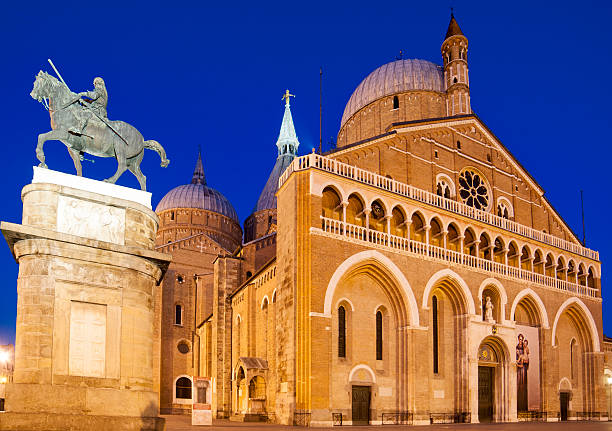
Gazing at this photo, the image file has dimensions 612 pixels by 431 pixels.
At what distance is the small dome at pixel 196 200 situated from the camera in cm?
6209

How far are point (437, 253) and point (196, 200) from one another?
117 ft

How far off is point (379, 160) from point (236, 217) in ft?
116

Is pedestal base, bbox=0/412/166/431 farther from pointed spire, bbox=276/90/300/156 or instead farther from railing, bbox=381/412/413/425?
pointed spire, bbox=276/90/300/156

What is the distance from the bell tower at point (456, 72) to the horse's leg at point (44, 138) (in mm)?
29755

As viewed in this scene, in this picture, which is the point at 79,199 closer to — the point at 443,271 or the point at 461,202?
the point at 443,271

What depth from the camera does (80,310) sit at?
541 inches

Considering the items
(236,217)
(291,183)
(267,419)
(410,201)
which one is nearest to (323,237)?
(291,183)

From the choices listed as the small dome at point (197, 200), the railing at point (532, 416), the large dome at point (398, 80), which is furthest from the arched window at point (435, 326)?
the small dome at point (197, 200)

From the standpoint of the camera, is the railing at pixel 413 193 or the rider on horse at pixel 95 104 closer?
the rider on horse at pixel 95 104

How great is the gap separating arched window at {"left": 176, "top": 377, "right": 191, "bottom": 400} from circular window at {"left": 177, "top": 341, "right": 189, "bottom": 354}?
6.67 feet

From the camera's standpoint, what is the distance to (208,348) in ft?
144

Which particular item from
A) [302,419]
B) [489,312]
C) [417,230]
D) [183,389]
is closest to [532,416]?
[489,312]

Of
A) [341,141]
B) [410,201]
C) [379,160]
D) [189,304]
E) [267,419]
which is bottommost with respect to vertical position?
[267,419]

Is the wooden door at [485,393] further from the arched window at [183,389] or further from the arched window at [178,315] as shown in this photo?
the arched window at [178,315]
